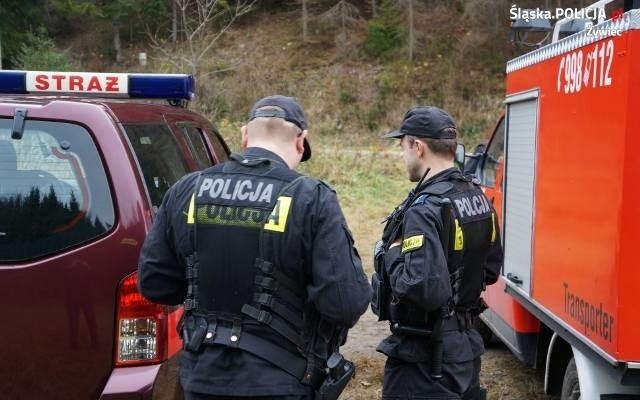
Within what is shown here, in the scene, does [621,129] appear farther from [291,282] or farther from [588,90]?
[291,282]

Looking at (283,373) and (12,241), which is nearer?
(283,373)

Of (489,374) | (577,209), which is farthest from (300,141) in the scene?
(489,374)

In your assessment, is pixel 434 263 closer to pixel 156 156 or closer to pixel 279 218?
pixel 279 218

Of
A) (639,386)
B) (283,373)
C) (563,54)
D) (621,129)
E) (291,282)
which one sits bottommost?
(639,386)

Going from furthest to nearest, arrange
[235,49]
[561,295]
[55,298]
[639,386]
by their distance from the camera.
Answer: [235,49] < [561,295] < [639,386] < [55,298]

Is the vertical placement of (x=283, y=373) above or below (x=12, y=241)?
below

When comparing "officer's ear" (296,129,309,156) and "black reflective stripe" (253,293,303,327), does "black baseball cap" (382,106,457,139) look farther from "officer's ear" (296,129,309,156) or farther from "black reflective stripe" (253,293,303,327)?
"black reflective stripe" (253,293,303,327)

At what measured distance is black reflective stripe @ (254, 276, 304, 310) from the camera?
89.2 inches

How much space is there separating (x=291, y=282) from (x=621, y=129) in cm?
144

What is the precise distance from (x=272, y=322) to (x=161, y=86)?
1773 millimetres

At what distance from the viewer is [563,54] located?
12.1ft

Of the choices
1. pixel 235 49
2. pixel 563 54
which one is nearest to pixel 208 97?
pixel 235 49

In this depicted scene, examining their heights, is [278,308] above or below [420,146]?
below

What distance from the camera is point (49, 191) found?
2.73 meters
